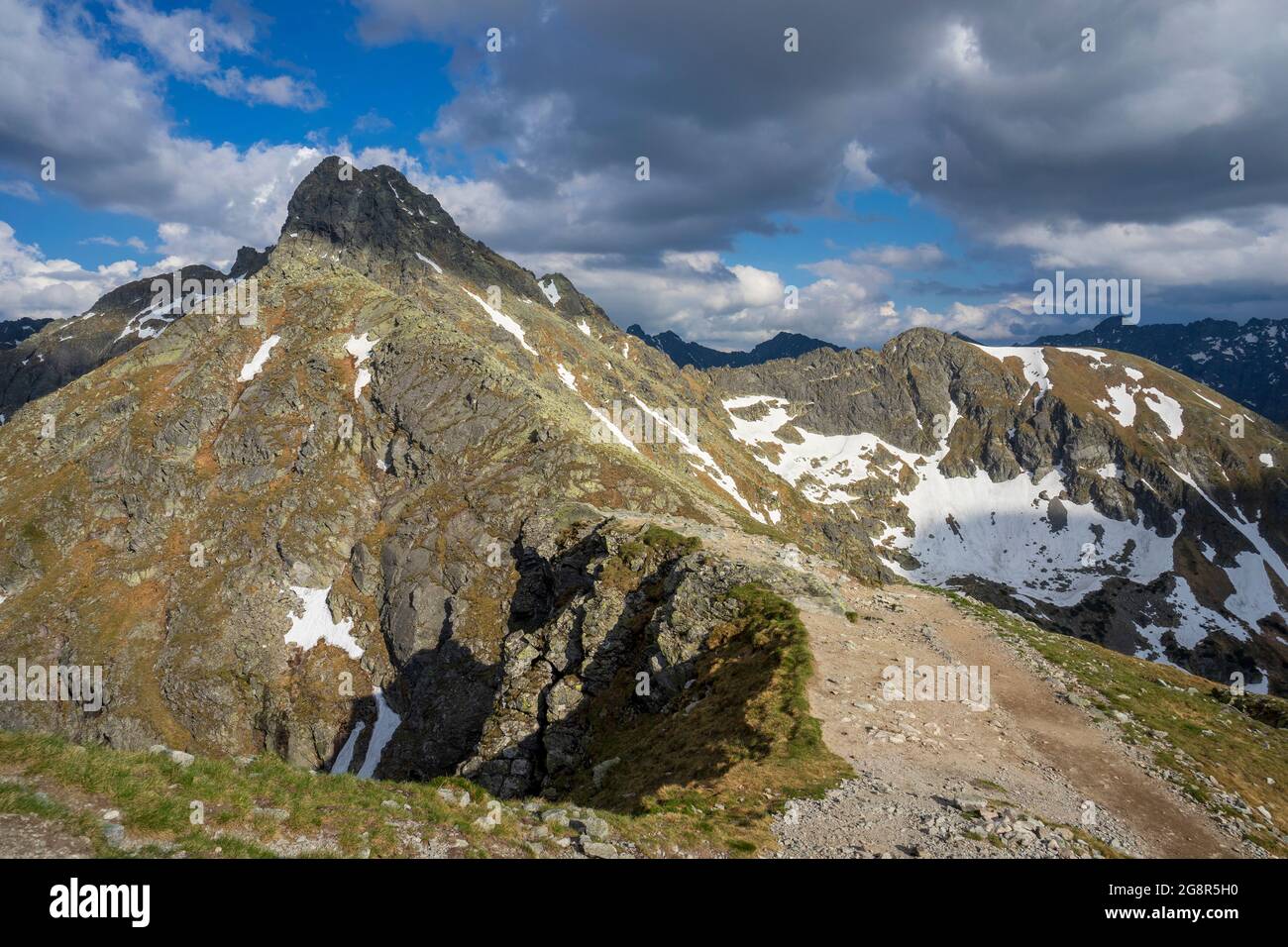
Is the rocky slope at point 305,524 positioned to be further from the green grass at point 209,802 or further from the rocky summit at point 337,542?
the green grass at point 209,802

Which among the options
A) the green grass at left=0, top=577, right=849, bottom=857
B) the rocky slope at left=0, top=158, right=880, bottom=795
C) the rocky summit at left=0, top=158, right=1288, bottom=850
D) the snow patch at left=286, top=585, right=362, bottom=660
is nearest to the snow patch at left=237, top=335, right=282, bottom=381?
the rocky summit at left=0, top=158, right=1288, bottom=850

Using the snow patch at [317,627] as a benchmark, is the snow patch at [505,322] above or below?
above

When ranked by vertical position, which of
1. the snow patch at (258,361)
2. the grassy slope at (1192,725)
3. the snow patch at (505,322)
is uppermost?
the snow patch at (505,322)

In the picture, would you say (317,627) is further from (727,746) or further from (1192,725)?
(1192,725)

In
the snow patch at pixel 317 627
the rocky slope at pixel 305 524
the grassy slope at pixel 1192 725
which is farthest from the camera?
the snow patch at pixel 317 627

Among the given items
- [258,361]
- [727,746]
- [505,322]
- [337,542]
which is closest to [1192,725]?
[727,746]

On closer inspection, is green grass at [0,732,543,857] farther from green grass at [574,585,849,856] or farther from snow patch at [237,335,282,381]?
snow patch at [237,335,282,381]

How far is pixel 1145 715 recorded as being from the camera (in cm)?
2517

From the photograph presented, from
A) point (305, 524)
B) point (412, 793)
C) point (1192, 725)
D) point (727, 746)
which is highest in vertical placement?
point (305, 524)

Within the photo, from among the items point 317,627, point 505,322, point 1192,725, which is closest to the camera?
point 1192,725

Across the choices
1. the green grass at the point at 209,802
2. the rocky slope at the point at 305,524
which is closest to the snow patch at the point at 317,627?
the rocky slope at the point at 305,524
